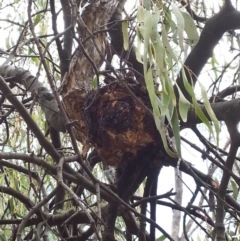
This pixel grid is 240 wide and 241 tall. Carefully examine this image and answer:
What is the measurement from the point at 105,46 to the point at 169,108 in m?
0.51

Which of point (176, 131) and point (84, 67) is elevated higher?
point (84, 67)

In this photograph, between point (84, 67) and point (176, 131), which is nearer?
point (176, 131)

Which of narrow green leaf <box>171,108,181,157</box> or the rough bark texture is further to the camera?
the rough bark texture

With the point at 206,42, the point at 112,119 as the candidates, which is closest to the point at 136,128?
the point at 112,119

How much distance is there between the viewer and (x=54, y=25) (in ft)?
3.17

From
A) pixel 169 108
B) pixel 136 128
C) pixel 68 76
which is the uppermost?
pixel 68 76

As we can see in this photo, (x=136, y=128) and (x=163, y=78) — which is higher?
(x=136, y=128)

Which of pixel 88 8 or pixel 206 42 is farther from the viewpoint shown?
pixel 88 8

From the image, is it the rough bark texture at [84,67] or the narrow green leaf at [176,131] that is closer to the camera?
the narrow green leaf at [176,131]

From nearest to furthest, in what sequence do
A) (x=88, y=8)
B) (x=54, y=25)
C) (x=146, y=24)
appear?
(x=146, y=24), (x=54, y=25), (x=88, y=8)

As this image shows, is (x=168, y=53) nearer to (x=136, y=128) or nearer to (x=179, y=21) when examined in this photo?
(x=179, y=21)

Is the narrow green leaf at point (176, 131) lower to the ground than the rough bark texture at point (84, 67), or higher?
lower

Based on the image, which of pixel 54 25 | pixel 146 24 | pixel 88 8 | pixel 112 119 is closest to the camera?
pixel 146 24

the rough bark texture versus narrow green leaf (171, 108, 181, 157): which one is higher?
the rough bark texture
